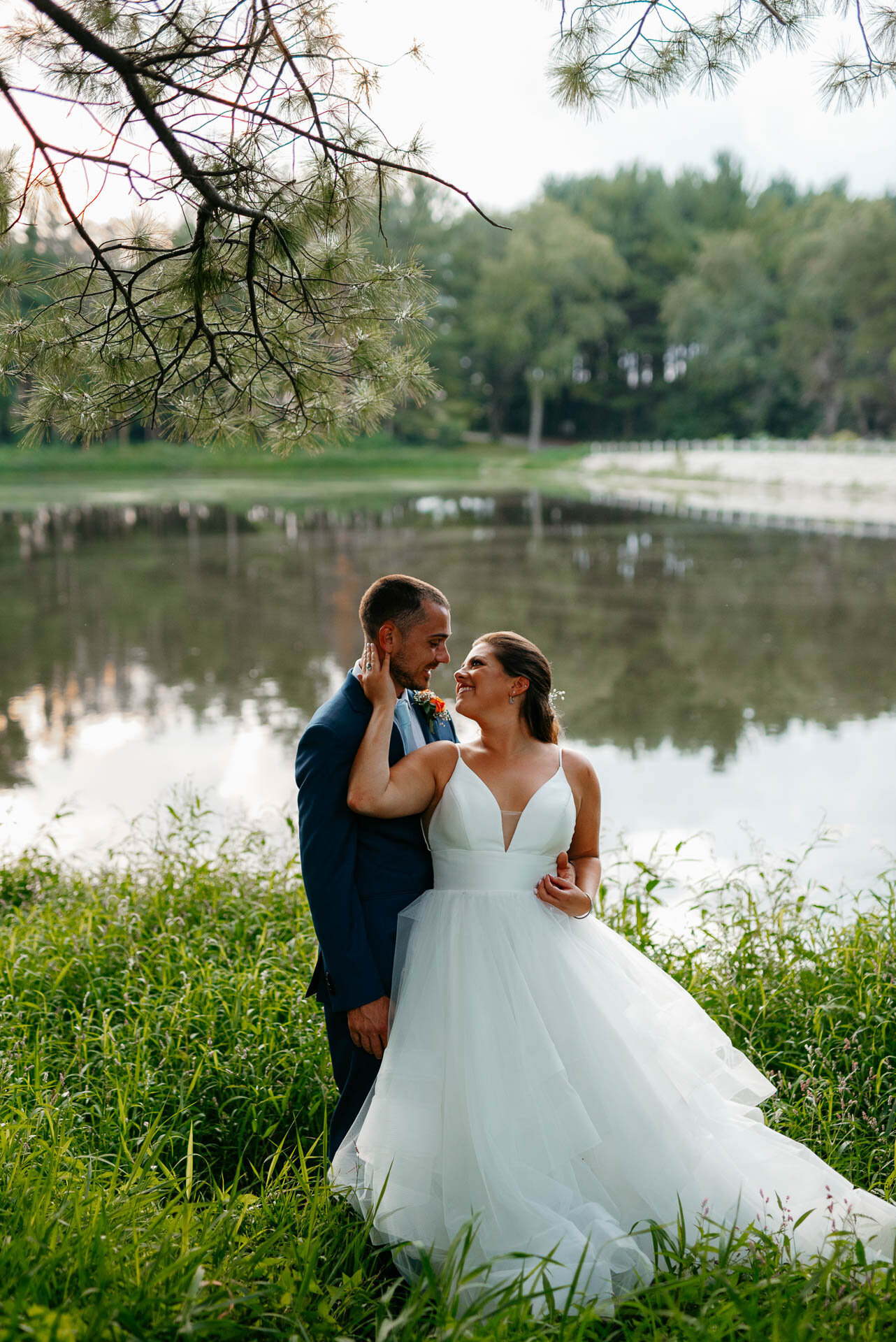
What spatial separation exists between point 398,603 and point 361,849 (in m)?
0.71

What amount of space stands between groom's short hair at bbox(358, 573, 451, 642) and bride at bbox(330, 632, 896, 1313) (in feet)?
0.34

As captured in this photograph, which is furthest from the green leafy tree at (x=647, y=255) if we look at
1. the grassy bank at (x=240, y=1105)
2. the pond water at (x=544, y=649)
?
the grassy bank at (x=240, y=1105)

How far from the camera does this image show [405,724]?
116 inches

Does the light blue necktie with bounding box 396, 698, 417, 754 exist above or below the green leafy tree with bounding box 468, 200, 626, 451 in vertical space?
below

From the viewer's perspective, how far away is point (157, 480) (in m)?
44.8

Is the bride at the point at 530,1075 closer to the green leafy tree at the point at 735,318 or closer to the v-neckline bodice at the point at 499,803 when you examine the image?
the v-neckline bodice at the point at 499,803

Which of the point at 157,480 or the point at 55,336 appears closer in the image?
the point at 55,336

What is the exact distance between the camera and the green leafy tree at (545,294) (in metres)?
60.6

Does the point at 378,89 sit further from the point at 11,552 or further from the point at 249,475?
the point at 249,475

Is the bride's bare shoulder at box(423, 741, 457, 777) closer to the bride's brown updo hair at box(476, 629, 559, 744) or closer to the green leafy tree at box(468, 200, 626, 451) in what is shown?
the bride's brown updo hair at box(476, 629, 559, 744)

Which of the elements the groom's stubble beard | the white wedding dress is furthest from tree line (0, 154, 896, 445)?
the white wedding dress

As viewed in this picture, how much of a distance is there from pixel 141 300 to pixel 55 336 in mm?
392

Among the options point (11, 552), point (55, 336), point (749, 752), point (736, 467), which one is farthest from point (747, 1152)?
point (736, 467)

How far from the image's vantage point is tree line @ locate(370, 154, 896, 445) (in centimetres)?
5700
